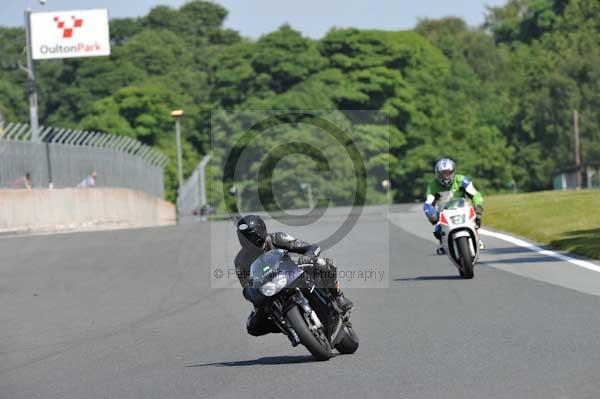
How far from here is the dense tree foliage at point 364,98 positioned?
82.6m

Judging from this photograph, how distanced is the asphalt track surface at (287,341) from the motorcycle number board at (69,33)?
27452 millimetres

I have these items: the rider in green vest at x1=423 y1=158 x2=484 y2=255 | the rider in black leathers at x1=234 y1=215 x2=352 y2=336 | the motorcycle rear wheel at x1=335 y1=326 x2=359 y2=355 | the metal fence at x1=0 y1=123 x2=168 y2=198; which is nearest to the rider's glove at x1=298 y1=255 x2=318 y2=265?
the rider in black leathers at x1=234 y1=215 x2=352 y2=336

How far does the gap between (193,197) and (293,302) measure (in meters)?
47.1

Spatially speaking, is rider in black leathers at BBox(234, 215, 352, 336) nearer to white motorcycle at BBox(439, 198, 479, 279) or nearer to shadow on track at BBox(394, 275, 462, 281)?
white motorcycle at BBox(439, 198, 479, 279)

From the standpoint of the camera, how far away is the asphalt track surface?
8.30 meters

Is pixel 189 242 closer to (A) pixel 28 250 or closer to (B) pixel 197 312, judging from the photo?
(A) pixel 28 250

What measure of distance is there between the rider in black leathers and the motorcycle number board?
38.1m

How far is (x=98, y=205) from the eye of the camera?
119 feet

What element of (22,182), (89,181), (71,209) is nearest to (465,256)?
(22,182)

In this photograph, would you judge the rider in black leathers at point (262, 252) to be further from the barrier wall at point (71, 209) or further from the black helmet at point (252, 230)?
the barrier wall at point (71, 209)

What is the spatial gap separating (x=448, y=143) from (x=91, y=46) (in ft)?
149

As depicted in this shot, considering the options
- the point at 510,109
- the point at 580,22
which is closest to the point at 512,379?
the point at 510,109

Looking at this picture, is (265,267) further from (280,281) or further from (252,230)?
(252,230)

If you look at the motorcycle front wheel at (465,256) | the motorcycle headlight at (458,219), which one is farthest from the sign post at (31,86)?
the motorcycle front wheel at (465,256)
